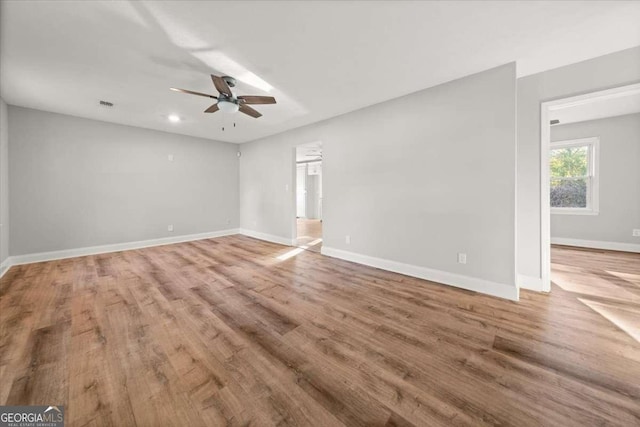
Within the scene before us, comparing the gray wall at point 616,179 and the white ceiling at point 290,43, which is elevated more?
the white ceiling at point 290,43

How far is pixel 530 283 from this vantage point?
9.22ft

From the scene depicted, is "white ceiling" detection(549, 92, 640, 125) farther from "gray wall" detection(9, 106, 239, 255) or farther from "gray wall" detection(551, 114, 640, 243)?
"gray wall" detection(9, 106, 239, 255)

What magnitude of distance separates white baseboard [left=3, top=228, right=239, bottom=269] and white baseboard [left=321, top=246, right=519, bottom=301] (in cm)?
400

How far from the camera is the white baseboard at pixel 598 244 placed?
4.44 meters

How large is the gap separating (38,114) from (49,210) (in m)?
1.65

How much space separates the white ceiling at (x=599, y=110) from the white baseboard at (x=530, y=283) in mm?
2834

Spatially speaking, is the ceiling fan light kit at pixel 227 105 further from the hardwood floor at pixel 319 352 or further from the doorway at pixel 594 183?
the doorway at pixel 594 183

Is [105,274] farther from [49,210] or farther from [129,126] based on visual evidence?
[129,126]

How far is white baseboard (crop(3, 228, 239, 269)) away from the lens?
3.89m

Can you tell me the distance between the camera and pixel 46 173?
4.07 metres

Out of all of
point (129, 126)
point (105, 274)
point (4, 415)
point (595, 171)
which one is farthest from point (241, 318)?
point (595, 171)

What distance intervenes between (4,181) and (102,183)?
1.18 meters

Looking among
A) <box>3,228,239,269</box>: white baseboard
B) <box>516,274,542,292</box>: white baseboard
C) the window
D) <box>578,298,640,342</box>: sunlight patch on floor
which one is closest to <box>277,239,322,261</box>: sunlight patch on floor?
<box>3,228,239,269</box>: white baseboard

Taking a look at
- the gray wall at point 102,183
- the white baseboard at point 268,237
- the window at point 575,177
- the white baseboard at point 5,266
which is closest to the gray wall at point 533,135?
the window at point 575,177
